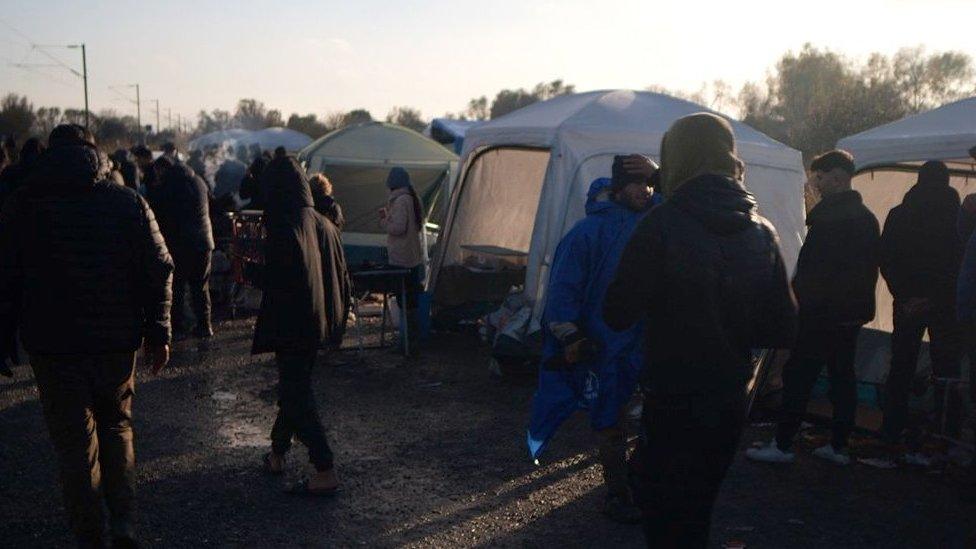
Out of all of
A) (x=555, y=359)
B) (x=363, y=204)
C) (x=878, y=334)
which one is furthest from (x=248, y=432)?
(x=363, y=204)

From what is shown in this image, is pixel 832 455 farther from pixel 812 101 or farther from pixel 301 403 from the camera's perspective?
pixel 812 101

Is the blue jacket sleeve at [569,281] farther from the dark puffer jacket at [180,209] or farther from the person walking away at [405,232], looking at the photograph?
the dark puffer jacket at [180,209]

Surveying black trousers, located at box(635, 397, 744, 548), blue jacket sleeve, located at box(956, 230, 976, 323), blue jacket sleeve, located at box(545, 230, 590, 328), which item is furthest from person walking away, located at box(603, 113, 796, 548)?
blue jacket sleeve, located at box(956, 230, 976, 323)

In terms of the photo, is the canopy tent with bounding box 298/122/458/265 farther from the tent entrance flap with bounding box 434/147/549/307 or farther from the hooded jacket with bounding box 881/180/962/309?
the hooded jacket with bounding box 881/180/962/309

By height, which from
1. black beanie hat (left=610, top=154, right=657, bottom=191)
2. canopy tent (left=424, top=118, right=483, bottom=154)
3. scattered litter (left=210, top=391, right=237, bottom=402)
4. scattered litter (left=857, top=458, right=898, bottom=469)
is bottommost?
scattered litter (left=857, top=458, right=898, bottom=469)

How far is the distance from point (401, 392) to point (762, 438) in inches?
119

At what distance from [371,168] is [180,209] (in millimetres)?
6703

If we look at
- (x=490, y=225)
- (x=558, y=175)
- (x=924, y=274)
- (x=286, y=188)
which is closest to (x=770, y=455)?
(x=924, y=274)

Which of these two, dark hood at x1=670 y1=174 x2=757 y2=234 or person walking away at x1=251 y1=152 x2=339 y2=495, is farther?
person walking away at x1=251 y1=152 x2=339 y2=495

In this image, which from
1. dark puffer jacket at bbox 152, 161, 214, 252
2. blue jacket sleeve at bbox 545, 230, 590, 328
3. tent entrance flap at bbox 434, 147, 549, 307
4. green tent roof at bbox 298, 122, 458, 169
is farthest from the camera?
green tent roof at bbox 298, 122, 458, 169

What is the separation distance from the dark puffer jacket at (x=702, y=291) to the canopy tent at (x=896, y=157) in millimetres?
4600

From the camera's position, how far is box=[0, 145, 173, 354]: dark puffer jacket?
4199 millimetres

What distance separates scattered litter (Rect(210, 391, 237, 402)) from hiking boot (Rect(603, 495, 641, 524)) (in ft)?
12.8

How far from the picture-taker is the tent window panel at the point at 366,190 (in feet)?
52.0
